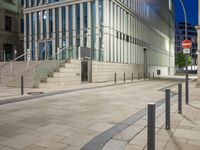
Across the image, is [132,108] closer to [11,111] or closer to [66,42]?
[11,111]

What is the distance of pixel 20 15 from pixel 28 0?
729 cm

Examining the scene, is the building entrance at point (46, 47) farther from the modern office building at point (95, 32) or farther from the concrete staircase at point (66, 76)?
the concrete staircase at point (66, 76)

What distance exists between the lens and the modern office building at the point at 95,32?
28605mm

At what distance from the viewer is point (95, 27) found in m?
29.4

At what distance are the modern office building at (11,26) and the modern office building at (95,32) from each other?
4.96 meters

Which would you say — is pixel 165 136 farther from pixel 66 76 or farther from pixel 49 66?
pixel 66 76

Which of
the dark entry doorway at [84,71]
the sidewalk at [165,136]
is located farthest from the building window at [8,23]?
the sidewalk at [165,136]

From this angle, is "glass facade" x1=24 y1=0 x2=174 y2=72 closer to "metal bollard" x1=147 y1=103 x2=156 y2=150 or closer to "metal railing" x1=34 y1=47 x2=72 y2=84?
"metal railing" x1=34 y1=47 x2=72 y2=84

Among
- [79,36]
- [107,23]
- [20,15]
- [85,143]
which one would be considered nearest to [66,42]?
[79,36]

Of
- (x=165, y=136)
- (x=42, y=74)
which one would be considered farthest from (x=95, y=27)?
(x=165, y=136)

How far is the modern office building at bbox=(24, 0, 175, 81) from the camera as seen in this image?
28.6 metres

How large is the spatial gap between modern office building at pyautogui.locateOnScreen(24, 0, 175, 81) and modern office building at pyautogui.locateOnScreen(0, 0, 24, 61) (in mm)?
4957

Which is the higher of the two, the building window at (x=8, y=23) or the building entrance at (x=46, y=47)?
the building window at (x=8, y=23)

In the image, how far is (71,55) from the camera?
22.5 m
